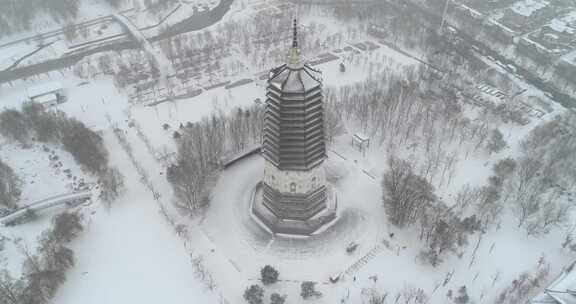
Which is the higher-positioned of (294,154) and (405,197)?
(294,154)

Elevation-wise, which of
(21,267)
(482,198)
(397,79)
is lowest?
(21,267)

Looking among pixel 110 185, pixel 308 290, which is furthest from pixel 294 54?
pixel 110 185

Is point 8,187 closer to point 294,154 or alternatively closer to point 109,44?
point 294,154

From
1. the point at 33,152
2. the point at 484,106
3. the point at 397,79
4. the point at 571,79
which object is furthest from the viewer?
the point at 571,79

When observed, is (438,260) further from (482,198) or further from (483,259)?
(482,198)

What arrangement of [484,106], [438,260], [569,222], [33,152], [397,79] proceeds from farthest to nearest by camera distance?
[397,79] < [484,106] < [33,152] < [569,222] < [438,260]

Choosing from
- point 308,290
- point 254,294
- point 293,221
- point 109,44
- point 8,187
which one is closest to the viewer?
point 254,294

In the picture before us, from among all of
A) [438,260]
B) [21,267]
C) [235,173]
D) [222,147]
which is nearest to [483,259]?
[438,260]

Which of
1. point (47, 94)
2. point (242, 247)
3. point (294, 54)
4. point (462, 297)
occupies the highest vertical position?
point (294, 54)

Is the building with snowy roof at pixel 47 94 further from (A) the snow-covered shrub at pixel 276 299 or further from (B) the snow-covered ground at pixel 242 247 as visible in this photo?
(A) the snow-covered shrub at pixel 276 299
